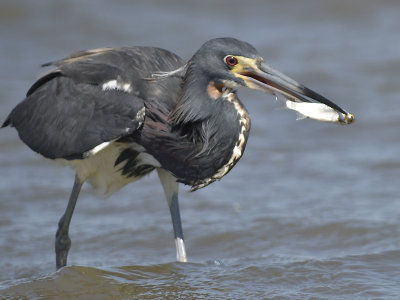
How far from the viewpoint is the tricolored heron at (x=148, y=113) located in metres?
5.86

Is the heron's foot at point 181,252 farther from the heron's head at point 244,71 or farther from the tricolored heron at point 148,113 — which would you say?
the heron's head at point 244,71

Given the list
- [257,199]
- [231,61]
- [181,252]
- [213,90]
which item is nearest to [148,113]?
[213,90]

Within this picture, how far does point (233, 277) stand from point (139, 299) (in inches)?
29.5

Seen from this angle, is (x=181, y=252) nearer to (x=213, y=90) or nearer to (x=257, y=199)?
(x=213, y=90)

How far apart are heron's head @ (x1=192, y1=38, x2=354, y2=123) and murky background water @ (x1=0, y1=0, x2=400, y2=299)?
140 cm

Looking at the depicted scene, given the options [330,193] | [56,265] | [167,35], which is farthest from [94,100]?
[167,35]

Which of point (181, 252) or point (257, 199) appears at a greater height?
point (257, 199)

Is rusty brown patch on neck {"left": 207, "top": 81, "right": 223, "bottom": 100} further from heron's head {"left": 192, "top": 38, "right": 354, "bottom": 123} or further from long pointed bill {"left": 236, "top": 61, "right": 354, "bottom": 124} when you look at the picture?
long pointed bill {"left": 236, "top": 61, "right": 354, "bottom": 124}

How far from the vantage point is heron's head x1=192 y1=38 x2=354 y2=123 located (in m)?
5.76

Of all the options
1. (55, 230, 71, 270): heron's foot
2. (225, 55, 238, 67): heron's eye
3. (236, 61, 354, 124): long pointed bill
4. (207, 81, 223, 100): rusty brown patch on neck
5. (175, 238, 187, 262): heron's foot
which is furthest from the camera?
(55, 230, 71, 270): heron's foot

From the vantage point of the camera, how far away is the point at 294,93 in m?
5.76

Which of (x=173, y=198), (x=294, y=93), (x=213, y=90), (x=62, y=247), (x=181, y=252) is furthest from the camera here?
(x=62, y=247)

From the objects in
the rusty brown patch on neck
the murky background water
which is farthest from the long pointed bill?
the murky background water

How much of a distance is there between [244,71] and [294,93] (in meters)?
0.38
